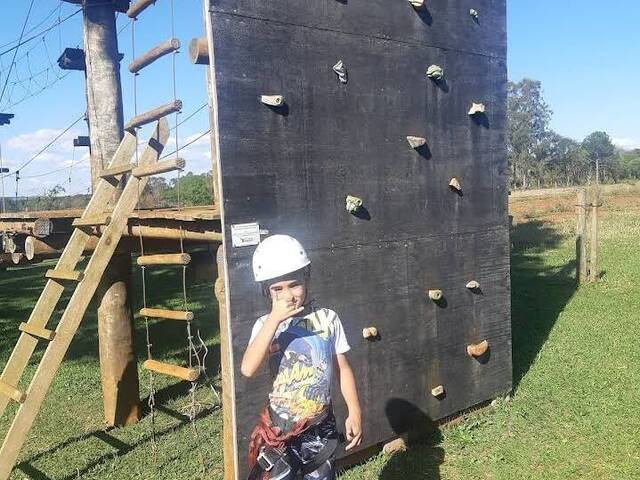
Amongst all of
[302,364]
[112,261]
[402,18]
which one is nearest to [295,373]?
[302,364]

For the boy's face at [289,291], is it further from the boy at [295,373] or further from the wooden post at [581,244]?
the wooden post at [581,244]

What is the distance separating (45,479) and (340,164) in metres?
3.88

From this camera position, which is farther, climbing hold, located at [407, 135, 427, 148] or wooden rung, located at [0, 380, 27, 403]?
climbing hold, located at [407, 135, 427, 148]

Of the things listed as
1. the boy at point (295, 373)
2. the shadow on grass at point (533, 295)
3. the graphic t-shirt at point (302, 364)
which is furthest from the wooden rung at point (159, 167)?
the shadow on grass at point (533, 295)

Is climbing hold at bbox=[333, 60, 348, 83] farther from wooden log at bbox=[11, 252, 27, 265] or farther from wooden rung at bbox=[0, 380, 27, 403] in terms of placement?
wooden log at bbox=[11, 252, 27, 265]

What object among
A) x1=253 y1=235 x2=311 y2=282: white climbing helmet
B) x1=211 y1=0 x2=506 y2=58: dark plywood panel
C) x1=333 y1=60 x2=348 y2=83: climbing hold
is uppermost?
x1=211 y1=0 x2=506 y2=58: dark plywood panel

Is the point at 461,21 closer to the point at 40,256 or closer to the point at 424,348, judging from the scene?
the point at 424,348

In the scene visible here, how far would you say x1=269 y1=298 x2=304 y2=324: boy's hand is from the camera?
2.58 metres

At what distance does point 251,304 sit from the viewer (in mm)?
4250

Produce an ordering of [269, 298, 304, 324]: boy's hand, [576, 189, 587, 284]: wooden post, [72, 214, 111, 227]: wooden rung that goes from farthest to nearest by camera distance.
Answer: [576, 189, 587, 284]: wooden post, [72, 214, 111, 227]: wooden rung, [269, 298, 304, 324]: boy's hand

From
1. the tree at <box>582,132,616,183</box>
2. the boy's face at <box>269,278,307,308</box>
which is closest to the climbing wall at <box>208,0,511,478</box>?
the boy's face at <box>269,278,307,308</box>

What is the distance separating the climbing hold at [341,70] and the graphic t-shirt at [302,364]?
247cm

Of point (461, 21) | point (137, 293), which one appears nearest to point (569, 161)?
point (137, 293)

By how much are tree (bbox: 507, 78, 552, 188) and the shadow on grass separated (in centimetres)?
4090
